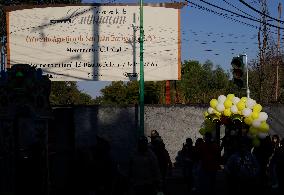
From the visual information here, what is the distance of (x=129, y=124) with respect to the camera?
72.5 feet

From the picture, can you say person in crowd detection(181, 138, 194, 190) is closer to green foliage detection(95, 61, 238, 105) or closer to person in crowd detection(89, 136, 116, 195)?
person in crowd detection(89, 136, 116, 195)

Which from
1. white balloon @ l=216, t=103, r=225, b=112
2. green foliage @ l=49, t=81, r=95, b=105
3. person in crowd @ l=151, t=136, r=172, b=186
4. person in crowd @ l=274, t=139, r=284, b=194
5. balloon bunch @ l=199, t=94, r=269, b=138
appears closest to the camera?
person in crowd @ l=274, t=139, r=284, b=194

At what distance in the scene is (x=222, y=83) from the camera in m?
91.0

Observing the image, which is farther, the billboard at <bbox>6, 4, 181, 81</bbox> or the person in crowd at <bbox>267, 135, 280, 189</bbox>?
the billboard at <bbox>6, 4, 181, 81</bbox>

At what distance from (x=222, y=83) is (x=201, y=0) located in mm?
77019

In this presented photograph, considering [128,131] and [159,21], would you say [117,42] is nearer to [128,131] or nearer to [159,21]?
[159,21]

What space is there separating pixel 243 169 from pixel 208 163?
89.5 inches

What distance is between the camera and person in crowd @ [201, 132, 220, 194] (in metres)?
12.5

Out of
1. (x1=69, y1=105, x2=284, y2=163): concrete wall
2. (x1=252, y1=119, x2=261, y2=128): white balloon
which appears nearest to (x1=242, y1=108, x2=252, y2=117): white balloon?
(x1=252, y1=119, x2=261, y2=128): white balloon

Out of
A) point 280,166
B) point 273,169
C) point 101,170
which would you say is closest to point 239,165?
point 101,170

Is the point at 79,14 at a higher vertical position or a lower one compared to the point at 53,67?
higher

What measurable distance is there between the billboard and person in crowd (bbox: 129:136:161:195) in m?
16.2

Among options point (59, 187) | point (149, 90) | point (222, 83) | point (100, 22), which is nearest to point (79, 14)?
point (100, 22)

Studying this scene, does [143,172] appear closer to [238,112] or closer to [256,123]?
[256,123]
